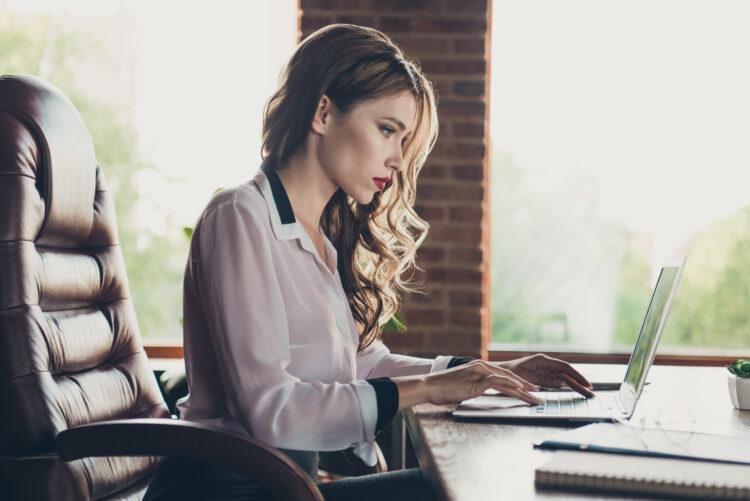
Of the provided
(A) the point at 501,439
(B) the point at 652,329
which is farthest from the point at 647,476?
(B) the point at 652,329

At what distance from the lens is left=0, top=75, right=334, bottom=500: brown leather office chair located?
1.17 m

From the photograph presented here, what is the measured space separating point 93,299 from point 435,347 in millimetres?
1787

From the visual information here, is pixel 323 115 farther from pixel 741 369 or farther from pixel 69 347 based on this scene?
pixel 741 369

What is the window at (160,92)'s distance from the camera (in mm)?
3438

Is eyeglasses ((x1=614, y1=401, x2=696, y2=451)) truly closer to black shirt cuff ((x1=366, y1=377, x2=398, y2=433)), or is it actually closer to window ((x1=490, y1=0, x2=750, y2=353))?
black shirt cuff ((x1=366, y1=377, x2=398, y2=433))

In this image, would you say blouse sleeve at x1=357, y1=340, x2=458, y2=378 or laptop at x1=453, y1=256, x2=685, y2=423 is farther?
blouse sleeve at x1=357, y1=340, x2=458, y2=378

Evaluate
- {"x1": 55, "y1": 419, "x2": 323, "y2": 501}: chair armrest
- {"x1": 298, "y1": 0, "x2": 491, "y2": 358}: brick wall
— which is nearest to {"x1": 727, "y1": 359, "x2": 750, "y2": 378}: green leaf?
{"x1": 55, "y1": 419, "x2": 323, "y2": 501}: chair armrest

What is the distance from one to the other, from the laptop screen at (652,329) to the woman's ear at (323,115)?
2.08ft

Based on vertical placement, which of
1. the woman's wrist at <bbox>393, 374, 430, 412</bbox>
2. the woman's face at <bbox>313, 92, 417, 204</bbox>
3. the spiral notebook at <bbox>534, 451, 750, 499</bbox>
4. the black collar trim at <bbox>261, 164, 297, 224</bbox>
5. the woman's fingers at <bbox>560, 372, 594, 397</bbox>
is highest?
the woman's face at <bbox>313, 92, 417, 204</bbox>

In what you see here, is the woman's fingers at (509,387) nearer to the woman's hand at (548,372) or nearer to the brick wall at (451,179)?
the woman's hand at (548,372)

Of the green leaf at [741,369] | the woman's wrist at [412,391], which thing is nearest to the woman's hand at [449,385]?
the woman's wrist at [412,391]

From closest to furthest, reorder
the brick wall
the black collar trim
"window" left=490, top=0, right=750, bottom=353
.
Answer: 1. the black collar trim
2. the brick wall
3. "window" left=490, top=0, right=750, bottom=353

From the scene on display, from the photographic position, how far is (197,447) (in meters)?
1.15

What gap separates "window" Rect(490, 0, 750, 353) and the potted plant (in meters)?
1.96
